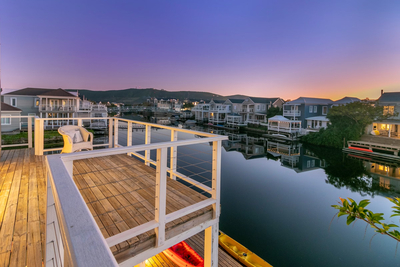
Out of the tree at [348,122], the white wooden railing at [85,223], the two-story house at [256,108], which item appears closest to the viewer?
the white wooden railing at [85,223]

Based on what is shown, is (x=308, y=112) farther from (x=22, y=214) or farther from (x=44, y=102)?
(x=44, y=102)

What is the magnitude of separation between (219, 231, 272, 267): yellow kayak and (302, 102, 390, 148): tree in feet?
76.4

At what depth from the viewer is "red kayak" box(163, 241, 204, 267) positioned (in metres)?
4.68

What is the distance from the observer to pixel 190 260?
15.5ft

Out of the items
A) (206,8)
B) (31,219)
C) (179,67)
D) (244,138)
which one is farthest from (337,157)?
(179,67)

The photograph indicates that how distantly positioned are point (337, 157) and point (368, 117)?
8.01m

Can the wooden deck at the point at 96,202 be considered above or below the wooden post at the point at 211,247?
above

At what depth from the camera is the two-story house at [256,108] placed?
38969 mm

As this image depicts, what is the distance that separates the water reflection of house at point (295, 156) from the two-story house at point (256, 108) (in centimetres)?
1295

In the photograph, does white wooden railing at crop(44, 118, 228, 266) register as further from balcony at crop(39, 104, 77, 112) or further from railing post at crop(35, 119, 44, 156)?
balcony at crop(39, 104, 77, 112)

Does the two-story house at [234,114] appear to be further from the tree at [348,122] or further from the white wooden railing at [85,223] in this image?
the white wooden railing at [85,223]

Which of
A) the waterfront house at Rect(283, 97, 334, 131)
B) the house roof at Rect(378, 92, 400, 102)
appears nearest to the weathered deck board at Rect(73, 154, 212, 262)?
the waterfront house at Rect(283, 97, 334, 131)

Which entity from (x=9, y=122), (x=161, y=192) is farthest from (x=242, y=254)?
(x=9, y=122)

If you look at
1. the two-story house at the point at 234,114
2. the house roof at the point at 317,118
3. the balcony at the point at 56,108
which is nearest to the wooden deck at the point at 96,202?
the balcony at the point at 56,108
